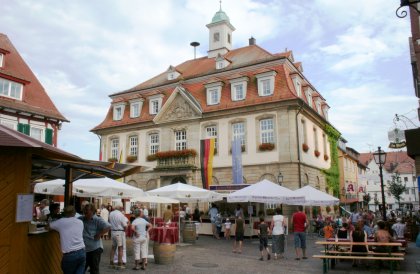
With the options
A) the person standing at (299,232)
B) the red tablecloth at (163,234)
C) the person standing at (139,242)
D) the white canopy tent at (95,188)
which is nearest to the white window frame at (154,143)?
the white canopy tent at (95,188)

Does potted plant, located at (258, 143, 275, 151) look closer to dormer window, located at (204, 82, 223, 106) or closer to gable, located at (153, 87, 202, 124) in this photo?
dormer window, located at (204, 82, 223, 106)

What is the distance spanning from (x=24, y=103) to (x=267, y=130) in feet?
54.6

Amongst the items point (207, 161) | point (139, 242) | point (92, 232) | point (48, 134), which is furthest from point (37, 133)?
point (92, 232)

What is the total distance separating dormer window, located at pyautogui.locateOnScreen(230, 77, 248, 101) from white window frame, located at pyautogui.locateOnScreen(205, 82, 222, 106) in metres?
1.05

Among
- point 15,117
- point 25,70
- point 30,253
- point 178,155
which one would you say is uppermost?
point 25,70

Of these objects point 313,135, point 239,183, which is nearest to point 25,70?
point 239,183

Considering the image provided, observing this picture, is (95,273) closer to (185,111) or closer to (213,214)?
(213,214)

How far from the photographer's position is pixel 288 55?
29016mm

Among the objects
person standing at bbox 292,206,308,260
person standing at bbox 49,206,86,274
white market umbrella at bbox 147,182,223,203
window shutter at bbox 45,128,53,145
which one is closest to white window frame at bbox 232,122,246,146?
white market umbrella at bbox 147,182,223,203

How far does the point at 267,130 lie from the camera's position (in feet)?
86.6

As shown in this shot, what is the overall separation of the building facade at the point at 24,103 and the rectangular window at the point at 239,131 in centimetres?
1241

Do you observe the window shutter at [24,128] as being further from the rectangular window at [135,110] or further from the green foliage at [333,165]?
the green foliage at [333,165]

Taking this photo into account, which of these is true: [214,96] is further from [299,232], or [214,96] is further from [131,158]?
[299,232]

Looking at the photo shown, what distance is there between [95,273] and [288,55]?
24.1 m
